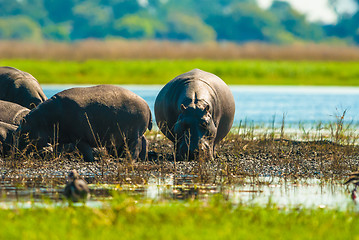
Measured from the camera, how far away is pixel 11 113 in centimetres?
1104

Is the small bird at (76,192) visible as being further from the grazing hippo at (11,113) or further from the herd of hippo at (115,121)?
the grazing hippo at (11,113)

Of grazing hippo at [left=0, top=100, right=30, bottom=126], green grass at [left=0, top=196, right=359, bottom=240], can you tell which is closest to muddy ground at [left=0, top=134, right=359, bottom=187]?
grazing hippo at [left=0, top=100, right=30, bottom=126]

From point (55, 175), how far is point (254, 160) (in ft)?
10.4

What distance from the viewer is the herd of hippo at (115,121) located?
957 cm

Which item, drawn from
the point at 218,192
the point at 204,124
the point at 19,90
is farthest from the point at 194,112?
the point at 19,90

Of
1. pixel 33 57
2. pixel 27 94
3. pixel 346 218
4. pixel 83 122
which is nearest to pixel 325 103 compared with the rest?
pixel 27 94

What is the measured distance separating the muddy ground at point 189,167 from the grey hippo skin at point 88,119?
27 centimetres

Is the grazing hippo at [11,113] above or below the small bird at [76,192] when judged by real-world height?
above

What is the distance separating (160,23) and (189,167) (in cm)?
12930

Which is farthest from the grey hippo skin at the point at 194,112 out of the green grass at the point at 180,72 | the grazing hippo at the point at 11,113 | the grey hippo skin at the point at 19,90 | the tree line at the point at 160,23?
the tree line at the point at 160,23

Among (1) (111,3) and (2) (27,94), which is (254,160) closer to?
(2) (27,94)

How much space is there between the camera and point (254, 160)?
10.2 metres

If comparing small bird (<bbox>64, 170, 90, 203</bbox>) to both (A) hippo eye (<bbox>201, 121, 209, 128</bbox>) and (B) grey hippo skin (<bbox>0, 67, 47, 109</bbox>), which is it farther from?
(B) grey hippo skin (<bbox>0, 67, 47, 109</bbox>)

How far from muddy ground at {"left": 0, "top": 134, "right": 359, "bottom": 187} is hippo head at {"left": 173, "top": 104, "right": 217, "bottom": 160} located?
0.17 m
